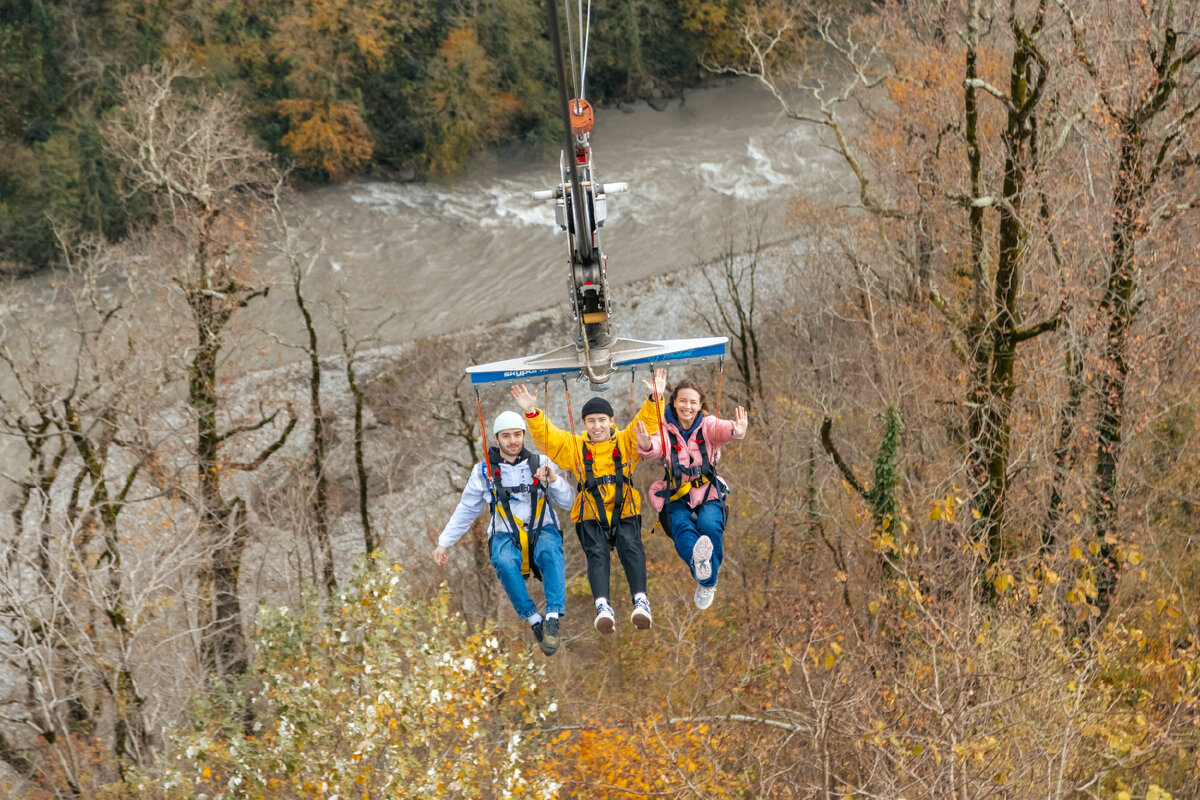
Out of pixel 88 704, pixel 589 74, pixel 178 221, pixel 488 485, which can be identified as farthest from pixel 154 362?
pixel 589 74

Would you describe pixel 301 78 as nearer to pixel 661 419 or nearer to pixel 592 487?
pixel 592 487

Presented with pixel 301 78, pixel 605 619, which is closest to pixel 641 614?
pixel 605 619

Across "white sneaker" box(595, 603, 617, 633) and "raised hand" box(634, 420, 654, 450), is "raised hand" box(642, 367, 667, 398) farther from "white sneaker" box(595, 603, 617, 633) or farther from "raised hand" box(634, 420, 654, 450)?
"white sneaker" box(595, 603, 617, 633)

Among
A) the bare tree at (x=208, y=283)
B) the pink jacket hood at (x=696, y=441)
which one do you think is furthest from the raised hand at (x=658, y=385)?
the bare tree at (x=208, y=283)

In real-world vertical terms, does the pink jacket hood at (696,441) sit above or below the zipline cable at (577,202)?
below

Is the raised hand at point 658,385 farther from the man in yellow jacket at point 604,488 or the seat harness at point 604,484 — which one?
the seat harness at point 604,484

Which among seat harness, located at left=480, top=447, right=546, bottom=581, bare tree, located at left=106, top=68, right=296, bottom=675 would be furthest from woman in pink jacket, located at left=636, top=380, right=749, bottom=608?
bare tree, located at left=106, top=68, right=296, bottom=675
